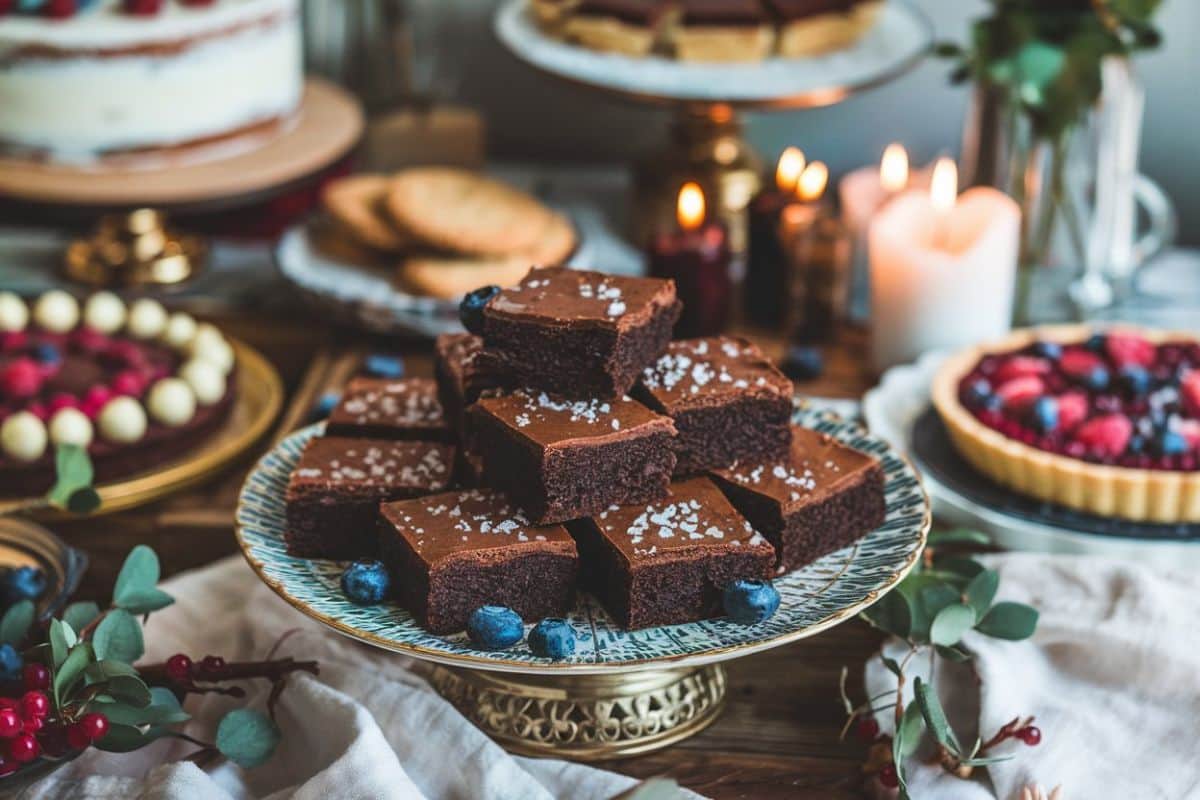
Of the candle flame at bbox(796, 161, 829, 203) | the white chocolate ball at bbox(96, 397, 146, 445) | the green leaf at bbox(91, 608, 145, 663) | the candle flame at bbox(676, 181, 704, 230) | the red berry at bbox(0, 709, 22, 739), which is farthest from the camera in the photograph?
the candle flame at bbox(796, 161, 829, 203)

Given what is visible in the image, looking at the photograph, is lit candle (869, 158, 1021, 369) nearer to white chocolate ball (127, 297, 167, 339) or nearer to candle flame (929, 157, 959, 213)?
candle flame (929, 157, 959, 213)

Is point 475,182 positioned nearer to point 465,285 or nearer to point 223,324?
point 465,285

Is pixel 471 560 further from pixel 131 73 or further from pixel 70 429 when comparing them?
pixel 131 73

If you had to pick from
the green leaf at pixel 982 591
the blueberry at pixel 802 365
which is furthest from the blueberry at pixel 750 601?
the blueberry at pixel 802 365

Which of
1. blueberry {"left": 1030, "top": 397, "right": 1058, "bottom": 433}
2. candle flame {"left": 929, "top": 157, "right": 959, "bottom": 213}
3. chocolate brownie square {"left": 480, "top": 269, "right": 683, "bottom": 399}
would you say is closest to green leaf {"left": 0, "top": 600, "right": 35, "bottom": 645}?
chocolate brownie square {"left": 480, "top": 269, "right": 683, "bottom": 399}

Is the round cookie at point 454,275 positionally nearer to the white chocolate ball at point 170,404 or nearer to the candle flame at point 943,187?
the white chocolate ball at point 170,404

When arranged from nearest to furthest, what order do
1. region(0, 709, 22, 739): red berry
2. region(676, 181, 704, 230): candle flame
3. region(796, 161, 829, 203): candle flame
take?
region(0, 709, 22, 739): red berry
region(676, 181, 704, 230): candle flame
region(796, 161, 829, 203): candle flame
